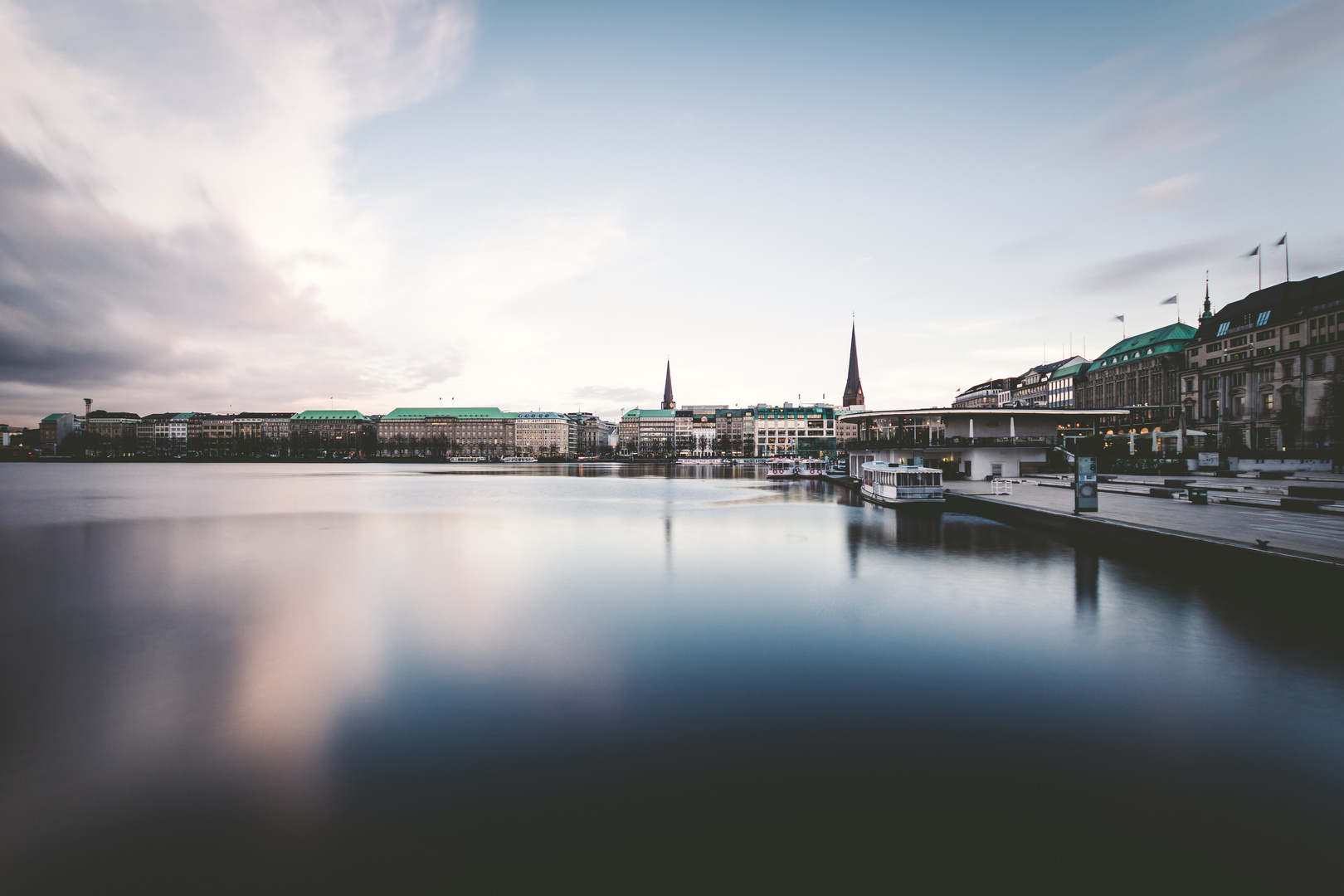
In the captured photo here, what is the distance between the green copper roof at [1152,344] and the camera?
91375 mm

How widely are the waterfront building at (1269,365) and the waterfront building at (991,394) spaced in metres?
63.6

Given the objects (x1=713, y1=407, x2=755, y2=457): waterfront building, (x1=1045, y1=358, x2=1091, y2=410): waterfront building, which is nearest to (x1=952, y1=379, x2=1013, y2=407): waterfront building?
(x1=1045, y1=358, x2=1091, y2=410): waterfront building

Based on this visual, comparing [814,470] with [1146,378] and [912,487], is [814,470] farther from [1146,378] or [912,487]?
[1146,378]

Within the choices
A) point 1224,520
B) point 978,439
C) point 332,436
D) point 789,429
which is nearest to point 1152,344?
point 978,439

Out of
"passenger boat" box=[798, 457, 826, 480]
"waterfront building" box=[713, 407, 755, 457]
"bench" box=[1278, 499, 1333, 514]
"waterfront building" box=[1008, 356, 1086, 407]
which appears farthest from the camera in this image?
"waterfront building" box=[713, 407, 755, 457]

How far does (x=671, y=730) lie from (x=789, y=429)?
17205cm

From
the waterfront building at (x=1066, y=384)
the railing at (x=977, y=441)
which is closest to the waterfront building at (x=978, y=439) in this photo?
the railing at (x=977, y=441)

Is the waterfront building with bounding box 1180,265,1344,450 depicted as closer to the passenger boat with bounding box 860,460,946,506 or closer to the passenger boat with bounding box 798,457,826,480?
the passenger boat with bounding box 860,460,946,506

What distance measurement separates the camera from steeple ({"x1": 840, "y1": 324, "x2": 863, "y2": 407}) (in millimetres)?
182500

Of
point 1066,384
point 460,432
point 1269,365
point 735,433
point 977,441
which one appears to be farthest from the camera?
point 460,432

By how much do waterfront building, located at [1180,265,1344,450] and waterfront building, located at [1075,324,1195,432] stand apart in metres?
8.73

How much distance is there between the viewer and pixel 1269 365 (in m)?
61.2

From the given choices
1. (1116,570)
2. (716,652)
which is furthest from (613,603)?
(1116,570)

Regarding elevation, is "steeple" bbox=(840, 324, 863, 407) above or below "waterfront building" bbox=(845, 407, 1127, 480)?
above
